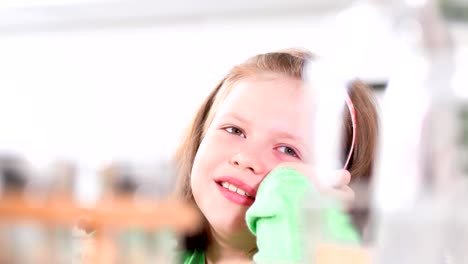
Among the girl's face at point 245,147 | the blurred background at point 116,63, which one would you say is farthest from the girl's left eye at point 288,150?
the blurred background at point 116,63

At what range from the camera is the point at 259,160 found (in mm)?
305

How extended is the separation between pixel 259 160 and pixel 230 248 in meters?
0.05

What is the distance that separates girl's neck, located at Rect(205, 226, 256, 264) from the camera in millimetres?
309

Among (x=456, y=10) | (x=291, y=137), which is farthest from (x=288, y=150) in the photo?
(x=456, y=10)

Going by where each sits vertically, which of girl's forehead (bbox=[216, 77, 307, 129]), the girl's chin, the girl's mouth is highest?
girl's forehead (bbox=[216, 77, 307, 129])

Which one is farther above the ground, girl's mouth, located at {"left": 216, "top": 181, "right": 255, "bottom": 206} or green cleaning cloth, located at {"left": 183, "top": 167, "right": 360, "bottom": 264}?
green cleaning cloth, located at {"left": 183, "top": 167, "right": 360, "bottom": 264}

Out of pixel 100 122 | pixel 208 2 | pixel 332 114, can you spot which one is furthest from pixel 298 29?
pixel 100 122

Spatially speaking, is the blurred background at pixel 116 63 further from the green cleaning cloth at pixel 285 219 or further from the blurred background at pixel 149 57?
the green cleaning cloth at pixel 285 219

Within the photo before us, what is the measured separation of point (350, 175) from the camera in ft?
0.93

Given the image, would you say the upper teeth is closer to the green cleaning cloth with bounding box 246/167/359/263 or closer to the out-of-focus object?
the green cleaning cloth with bounding box 246/167/359/263

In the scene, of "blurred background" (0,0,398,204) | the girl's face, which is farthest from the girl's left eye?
"blurred background" (0,0,398,204)

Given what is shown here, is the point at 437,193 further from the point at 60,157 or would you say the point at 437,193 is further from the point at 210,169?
the point at 60,157

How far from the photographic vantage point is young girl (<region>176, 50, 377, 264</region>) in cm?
28

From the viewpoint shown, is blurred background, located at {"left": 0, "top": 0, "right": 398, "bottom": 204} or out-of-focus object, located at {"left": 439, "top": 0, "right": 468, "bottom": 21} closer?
out-of-focus object, located at {"left": 439, "top": 0, "right": 468, "bottom": 21}
